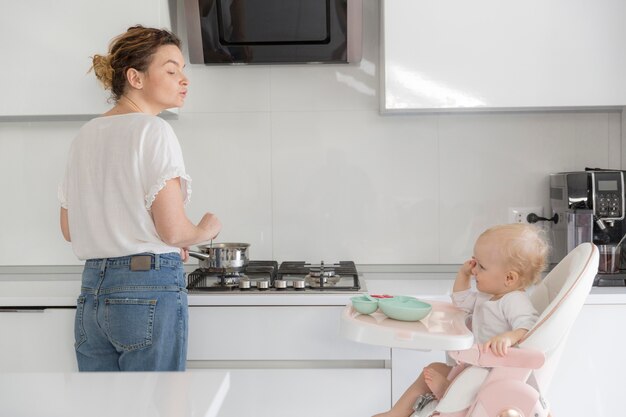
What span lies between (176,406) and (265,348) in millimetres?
1306

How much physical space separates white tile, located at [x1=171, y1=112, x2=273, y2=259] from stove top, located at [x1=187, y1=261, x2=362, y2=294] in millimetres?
201

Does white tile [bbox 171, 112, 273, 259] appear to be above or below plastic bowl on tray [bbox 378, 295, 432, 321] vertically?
above

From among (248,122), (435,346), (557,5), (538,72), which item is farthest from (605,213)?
(248,122)

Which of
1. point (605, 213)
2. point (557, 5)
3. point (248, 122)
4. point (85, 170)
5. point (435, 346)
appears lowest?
point (435, 346)

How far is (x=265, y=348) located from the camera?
2223 mm

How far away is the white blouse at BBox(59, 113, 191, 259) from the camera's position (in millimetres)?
1710

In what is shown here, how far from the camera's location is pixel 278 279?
2.41 metres

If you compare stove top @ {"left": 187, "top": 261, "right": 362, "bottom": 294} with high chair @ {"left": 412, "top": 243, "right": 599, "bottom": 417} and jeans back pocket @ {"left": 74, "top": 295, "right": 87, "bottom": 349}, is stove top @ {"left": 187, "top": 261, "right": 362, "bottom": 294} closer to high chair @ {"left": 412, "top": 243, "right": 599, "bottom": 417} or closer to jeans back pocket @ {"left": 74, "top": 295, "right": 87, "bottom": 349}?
jeans back pocket @ {"left": 74, "top": 295, "right": 87, "bottom": 349}

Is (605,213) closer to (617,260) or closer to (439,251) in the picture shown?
(617,260)

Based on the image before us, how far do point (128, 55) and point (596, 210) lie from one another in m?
1.66

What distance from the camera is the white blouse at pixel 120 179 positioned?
1.71 meters

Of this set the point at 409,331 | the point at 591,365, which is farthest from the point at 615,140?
the point at 409,331

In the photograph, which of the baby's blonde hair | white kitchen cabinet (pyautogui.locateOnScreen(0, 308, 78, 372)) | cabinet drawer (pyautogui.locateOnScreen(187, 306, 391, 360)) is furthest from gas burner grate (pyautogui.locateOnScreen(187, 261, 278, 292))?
the baby's blonde hair

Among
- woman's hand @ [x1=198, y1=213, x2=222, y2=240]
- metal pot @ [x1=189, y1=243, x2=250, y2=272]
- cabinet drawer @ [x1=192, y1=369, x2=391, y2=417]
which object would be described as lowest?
cabinet drawer @ [x1=192, y1=369, x2=391, y2=417]
